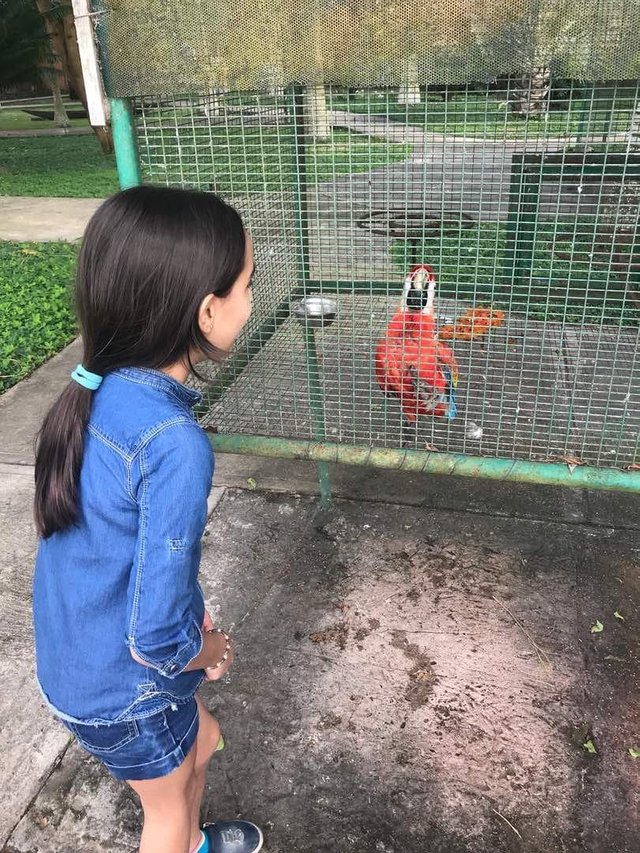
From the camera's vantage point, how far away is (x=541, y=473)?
224cm

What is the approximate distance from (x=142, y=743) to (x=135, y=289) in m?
0.79

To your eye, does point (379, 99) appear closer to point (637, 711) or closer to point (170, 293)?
point (170, 293)

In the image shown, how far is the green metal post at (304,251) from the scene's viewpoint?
93.6 inches

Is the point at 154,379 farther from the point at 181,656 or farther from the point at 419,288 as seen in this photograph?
the point at 419,288

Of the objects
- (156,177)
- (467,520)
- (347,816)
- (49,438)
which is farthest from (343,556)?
(49,438)

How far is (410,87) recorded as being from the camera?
1.89 metres

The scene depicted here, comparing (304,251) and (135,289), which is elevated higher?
(135,289)

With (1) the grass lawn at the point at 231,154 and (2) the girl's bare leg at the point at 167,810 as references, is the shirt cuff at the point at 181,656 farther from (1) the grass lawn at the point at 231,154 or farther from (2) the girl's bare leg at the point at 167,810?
(1) the grass lawn at the point at 231,154

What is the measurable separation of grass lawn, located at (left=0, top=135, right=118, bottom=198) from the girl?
9.89 m

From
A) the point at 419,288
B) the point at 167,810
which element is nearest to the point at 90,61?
the point at 419,288

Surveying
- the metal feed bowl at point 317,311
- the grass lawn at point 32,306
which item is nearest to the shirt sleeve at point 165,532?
the metal feed bowl at point 317,311

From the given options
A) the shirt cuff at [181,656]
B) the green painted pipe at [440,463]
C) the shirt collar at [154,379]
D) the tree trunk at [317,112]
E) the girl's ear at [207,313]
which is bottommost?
the green painted pipe at [440,463]

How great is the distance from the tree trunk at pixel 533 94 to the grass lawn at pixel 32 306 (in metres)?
2.43

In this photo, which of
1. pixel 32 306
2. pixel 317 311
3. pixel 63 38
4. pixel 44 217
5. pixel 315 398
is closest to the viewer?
pixel 315 398
